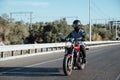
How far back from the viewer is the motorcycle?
11.8 m

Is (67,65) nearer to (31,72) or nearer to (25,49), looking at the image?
(31,72)

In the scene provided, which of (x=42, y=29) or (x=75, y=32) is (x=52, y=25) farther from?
(x=75, y=32)

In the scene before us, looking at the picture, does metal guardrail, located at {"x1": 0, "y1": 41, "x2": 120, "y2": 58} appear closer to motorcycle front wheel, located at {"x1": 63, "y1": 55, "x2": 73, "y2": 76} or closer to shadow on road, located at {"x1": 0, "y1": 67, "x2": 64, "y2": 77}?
shadow on road, located at {"x1": 0, "y1": 67, "x2": 64, "y2": 77}

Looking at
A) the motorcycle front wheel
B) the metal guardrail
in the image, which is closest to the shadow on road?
the motorcycle front wheel

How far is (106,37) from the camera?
110500 mm

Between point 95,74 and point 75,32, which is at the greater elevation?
point 75,32

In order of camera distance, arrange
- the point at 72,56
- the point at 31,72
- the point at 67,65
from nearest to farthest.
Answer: the point at 67,65 → the point at 72,56 → the point at 31,72

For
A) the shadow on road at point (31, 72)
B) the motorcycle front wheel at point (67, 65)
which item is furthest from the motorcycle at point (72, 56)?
the shadow on road at point (31, 72)

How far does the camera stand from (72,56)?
12148 mm

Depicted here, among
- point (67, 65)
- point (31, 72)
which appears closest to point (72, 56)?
point (67, 65)

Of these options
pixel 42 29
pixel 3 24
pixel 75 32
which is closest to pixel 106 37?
pixel 42 29

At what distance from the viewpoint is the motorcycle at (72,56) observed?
11.8m

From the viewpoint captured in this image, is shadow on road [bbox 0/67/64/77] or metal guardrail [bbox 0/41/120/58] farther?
metal guardrail [bbox 0/41/120/58]

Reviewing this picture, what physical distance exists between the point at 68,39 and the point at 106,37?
99.0 m
